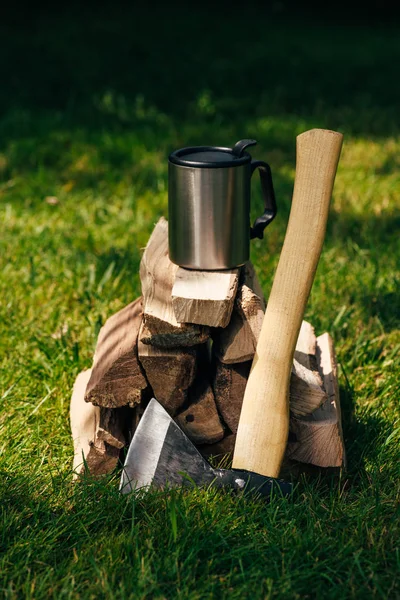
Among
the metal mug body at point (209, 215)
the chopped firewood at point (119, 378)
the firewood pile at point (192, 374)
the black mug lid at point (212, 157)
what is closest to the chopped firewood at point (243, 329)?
the firewood pile at point (192, 374)

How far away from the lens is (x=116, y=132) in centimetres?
552

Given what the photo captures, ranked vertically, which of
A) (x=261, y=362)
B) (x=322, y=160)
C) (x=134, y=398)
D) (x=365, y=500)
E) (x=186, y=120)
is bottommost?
(x=186, y=120)

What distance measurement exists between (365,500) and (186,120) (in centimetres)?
427

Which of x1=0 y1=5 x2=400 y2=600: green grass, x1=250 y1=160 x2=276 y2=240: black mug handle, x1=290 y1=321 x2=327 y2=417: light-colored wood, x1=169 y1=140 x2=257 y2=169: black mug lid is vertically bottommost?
x1=0 y1=5 x2=400 y2=600: green grass

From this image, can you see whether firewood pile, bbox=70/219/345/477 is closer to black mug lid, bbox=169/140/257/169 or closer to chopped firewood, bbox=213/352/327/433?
chopped firewood, bbox=213/352/327/433

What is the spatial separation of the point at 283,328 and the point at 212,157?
1.75ft

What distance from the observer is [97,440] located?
2.32 meters

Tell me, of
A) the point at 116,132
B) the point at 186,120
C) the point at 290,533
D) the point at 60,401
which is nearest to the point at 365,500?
the point at 290,533

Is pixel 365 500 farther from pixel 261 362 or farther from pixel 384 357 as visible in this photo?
pixel 384 357

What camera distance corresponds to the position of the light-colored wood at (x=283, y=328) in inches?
84.0

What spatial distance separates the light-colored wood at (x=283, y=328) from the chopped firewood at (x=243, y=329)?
0.16 feet

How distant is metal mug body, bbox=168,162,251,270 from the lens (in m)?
2.21

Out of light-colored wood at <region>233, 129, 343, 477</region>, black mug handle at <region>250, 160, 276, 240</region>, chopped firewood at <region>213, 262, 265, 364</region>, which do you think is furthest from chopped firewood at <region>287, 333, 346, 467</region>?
black mug handle at <region>250, 160, 276, 240</region>

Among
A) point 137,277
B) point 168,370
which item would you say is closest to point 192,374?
point 168,370
